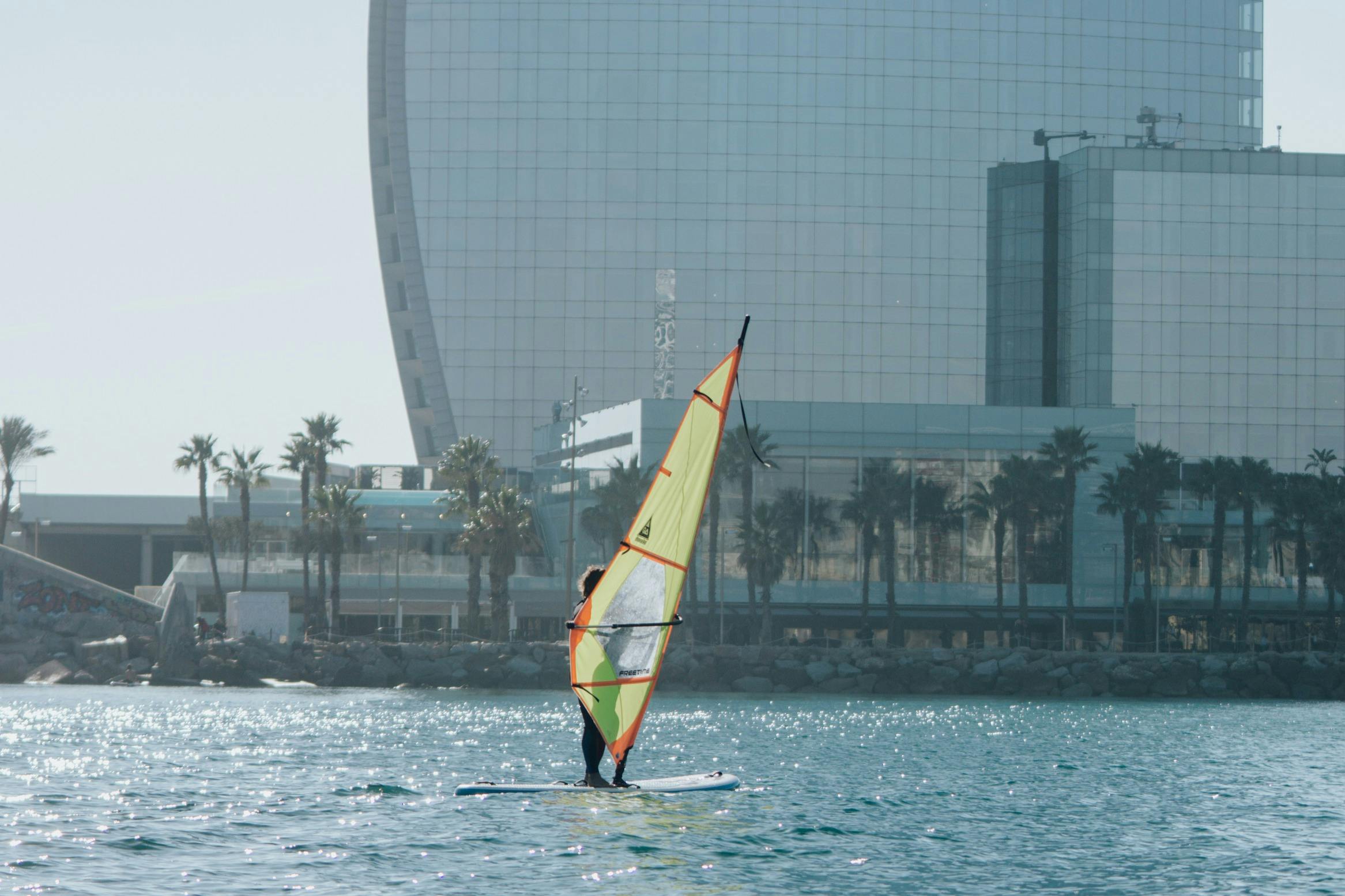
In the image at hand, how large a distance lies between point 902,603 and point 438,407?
5284 centimetres

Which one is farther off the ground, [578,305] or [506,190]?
[506,190]

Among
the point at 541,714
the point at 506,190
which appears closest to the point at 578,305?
the point at 506,190

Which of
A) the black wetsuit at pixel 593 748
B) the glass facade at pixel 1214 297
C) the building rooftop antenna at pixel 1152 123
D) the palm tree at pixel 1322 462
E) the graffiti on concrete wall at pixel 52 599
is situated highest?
the building rooftop antenna at pixel 1152 123

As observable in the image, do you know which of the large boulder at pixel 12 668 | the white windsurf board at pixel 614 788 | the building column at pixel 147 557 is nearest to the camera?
the white windsurf board at pixel 614 788

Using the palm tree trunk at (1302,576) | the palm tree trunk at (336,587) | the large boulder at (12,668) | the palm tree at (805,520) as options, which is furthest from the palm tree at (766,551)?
the large boulder at (12,668)

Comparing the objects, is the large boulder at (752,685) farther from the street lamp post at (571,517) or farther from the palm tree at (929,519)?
the palm tree at (929,519)

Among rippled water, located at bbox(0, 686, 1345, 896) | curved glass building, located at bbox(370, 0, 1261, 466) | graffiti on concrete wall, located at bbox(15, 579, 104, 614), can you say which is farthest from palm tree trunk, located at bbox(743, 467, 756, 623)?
curved glass building, located at bbox(370, 0, 1261, 466)

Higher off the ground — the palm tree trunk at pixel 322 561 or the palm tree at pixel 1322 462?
the palm tree at pixel 1322 462

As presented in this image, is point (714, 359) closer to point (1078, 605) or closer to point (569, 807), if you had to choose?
point (1078, 605)

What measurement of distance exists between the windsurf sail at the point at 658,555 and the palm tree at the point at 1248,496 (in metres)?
75.7

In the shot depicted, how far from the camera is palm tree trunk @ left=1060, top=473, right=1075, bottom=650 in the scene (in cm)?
9238

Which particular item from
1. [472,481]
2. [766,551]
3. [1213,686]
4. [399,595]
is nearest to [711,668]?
[766,551]

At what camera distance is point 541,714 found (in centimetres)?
5431

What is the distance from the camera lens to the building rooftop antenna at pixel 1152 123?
438ft
